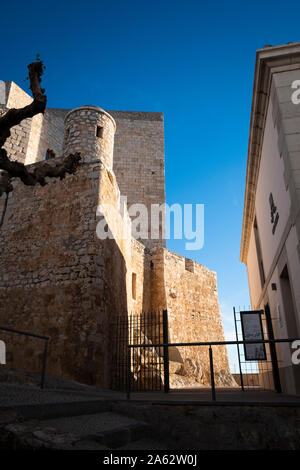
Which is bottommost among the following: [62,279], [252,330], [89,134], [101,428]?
[101,428]

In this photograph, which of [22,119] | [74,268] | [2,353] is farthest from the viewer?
[74,268]

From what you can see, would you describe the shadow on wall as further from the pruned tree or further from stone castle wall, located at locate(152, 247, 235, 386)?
stone castle wall, located at locate(152, 247, 235, 386)

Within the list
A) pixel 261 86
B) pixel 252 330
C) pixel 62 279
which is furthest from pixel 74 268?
pixel 261 86

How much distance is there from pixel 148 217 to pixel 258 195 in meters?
11.4

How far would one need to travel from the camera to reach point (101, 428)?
365 centimetres

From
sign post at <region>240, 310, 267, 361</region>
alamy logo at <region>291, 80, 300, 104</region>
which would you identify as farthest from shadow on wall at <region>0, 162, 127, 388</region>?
alamy logo at <region>291, 80, 300, 104</region>

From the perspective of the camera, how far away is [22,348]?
27.8 feet

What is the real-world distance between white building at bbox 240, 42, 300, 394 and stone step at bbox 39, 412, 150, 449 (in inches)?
176

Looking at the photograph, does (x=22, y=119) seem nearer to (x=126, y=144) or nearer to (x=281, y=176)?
(x=281, y=176)

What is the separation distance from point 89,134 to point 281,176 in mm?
6441

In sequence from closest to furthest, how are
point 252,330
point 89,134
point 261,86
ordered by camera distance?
point 261,86 < point 252,330 < point 89,134

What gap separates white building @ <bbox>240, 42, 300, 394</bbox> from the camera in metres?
6.95
